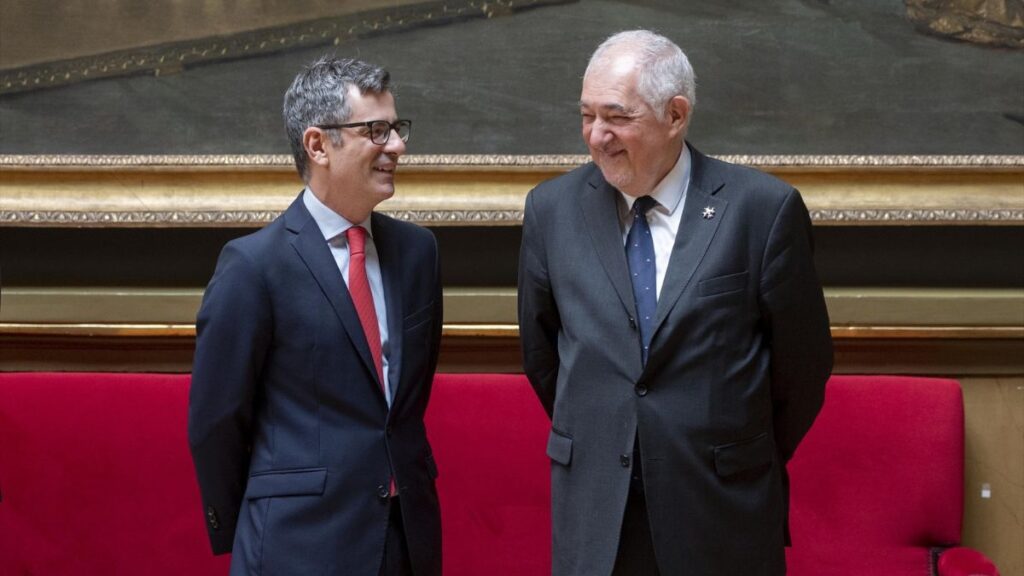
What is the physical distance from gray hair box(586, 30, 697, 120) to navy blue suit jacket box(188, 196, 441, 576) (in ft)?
2.53

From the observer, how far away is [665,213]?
276 cm

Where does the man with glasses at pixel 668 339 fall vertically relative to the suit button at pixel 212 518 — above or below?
above

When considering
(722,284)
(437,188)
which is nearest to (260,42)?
(437,188)

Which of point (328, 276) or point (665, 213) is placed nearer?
point (328, 276)

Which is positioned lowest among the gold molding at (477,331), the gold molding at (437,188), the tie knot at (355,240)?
the gold molding at (477,331)

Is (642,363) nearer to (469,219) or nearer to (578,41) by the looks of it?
(469,219)

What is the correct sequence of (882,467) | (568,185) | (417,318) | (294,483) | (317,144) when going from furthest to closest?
(882,467), (568,185), (417,318), (317,144), (294,483)

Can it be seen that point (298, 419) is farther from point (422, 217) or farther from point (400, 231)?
point (422, 217)

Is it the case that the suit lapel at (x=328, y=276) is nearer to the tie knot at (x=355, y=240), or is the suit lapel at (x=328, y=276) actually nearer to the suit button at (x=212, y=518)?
the tie knot at (x=355, y=240)

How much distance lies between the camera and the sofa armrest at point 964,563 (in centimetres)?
365

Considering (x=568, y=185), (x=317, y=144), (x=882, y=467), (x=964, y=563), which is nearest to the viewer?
(x=317, y=144)

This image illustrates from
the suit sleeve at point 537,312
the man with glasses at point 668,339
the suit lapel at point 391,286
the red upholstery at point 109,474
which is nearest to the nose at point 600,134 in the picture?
the man with glasses at point 668,339

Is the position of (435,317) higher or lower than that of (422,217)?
higher

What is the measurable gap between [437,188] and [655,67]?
152 centimetres
